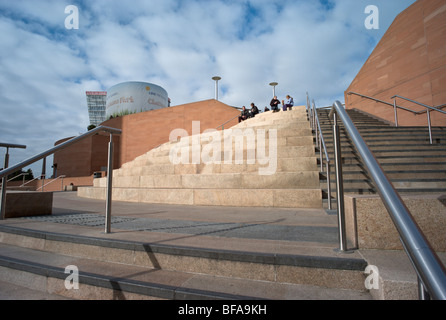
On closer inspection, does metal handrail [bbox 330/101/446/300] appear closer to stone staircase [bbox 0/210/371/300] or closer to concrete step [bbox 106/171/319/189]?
stone staircase [bbox 0/210/371/300]

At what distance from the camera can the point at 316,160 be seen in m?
6.35

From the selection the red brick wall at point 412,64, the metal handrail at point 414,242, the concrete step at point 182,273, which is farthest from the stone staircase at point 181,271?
the red brick wall at point 412,64

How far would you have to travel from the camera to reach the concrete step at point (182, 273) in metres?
1.71

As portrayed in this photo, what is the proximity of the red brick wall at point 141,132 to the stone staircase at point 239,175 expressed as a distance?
541 inches

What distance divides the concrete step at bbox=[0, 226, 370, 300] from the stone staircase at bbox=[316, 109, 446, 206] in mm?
2807

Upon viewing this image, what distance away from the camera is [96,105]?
88.1 metres

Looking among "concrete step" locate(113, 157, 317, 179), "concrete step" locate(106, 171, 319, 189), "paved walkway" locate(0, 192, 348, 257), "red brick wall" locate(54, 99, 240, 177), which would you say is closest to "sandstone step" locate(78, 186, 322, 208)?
"concrete step" locate(106, 171, 319, 189)

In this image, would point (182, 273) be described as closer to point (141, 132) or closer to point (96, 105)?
point (141, 132)

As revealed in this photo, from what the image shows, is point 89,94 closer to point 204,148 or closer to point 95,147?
point 95,147

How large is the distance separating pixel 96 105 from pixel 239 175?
96.5m

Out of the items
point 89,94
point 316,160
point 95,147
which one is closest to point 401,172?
point 316,160

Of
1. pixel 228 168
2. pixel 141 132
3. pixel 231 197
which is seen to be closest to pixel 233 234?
pixel 231 197

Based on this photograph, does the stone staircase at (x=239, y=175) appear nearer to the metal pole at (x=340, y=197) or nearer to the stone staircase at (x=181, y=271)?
the metal pole at (x=340, y=197)
